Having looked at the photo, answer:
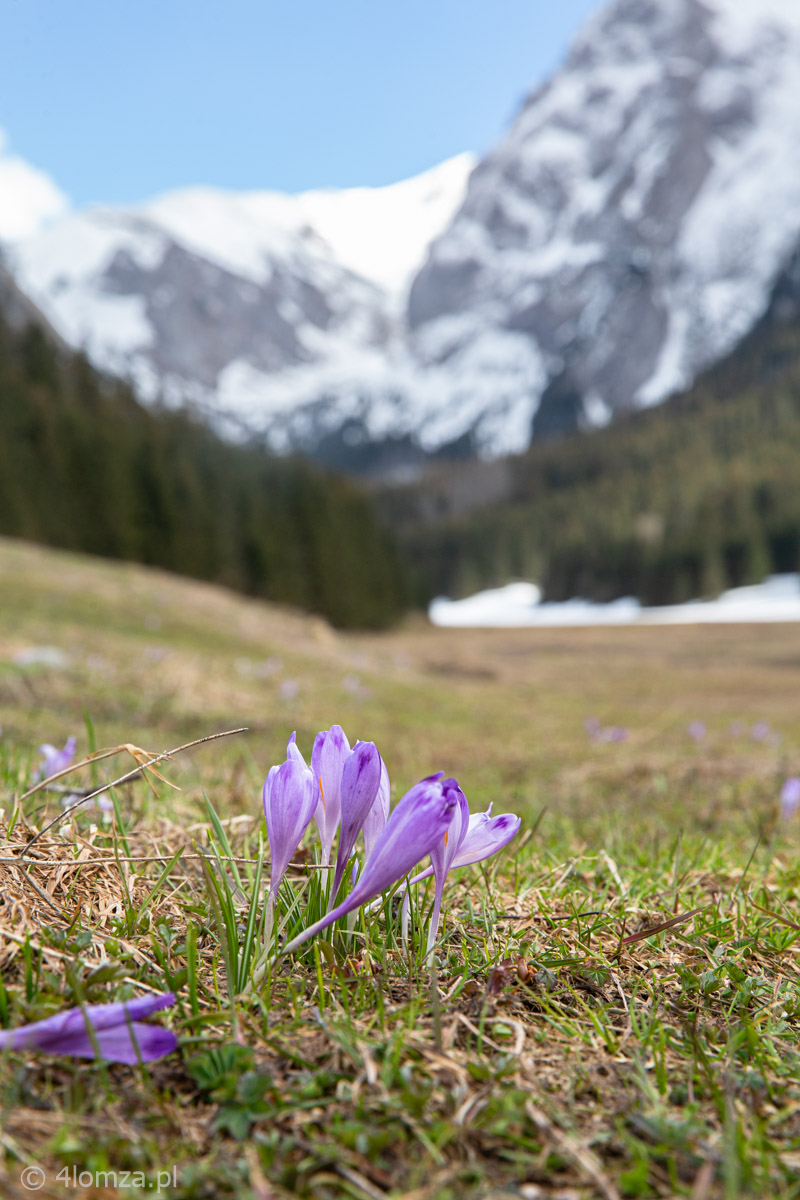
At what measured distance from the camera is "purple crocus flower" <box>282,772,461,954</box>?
122 centimetres

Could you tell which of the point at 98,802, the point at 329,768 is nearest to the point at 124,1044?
the point at 329,768

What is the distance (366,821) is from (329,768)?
138 mm

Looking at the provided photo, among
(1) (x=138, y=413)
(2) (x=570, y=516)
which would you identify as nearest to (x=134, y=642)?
(1) (x=138, y=413)

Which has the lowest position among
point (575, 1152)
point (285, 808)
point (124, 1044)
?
point (575, 1152)

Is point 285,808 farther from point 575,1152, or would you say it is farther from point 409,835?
point 575,1152

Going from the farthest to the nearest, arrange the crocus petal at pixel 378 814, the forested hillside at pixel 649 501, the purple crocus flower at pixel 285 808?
1. the forested hillside at pixel 649 501
2. the crocus petal at pixel 378 814
3. the purple crocus flower at pixel 285 808

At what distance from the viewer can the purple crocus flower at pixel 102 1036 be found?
3.44 feet

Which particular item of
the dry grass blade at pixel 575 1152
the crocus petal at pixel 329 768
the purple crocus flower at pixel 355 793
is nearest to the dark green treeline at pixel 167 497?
the crocus petal at pixel 329 768

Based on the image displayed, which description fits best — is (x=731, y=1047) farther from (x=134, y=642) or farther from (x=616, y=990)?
(x=134, y=642)

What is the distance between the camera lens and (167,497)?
35.5m

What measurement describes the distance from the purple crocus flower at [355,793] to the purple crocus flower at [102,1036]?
395 millimetres

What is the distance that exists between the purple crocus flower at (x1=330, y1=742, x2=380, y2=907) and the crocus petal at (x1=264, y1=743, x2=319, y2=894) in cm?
7

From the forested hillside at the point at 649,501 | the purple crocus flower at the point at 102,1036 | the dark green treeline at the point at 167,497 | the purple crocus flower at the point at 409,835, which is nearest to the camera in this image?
the purple crocus flower at the point at 102,1036

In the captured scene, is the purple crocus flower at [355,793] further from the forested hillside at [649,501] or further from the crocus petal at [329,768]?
the forested hillside at [649,501]
